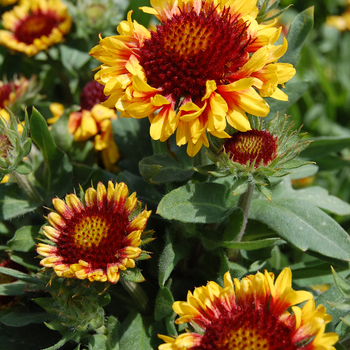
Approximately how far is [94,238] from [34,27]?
1.62m

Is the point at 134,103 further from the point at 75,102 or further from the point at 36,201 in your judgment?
the point at 75,102

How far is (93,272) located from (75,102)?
4.91 feet

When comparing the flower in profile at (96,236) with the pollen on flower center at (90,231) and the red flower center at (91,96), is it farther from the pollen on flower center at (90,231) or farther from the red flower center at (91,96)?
the red flower center at (91,96)

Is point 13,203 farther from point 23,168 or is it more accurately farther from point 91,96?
point 91,96

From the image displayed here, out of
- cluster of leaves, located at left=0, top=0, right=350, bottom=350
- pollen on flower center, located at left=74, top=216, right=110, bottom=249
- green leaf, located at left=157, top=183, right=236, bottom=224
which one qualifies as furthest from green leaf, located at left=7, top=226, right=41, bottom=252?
green leaf, located at left=157, top=183, right=236, bottom=224

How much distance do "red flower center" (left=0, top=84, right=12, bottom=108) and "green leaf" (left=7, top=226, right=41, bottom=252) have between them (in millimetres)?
734

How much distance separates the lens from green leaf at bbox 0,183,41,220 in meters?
1.52

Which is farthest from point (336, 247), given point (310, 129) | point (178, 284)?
point (310, 129)

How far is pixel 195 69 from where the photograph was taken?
1.17 meters

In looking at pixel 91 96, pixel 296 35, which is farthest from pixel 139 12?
pixel 296 35

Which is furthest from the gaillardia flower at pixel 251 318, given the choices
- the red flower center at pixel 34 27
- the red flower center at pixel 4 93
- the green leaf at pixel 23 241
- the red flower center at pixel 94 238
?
the red flower center at pixel 34 27

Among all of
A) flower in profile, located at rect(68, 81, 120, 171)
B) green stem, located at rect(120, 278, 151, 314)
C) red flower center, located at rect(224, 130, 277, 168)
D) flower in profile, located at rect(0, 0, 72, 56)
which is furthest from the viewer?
flower in profile, located at rect(0, 0, 72, 56)

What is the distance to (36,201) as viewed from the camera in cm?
159

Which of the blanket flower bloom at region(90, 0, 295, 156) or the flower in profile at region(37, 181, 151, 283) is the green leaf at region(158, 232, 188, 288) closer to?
the flower in profile at region(37, 181, 151, 283)
